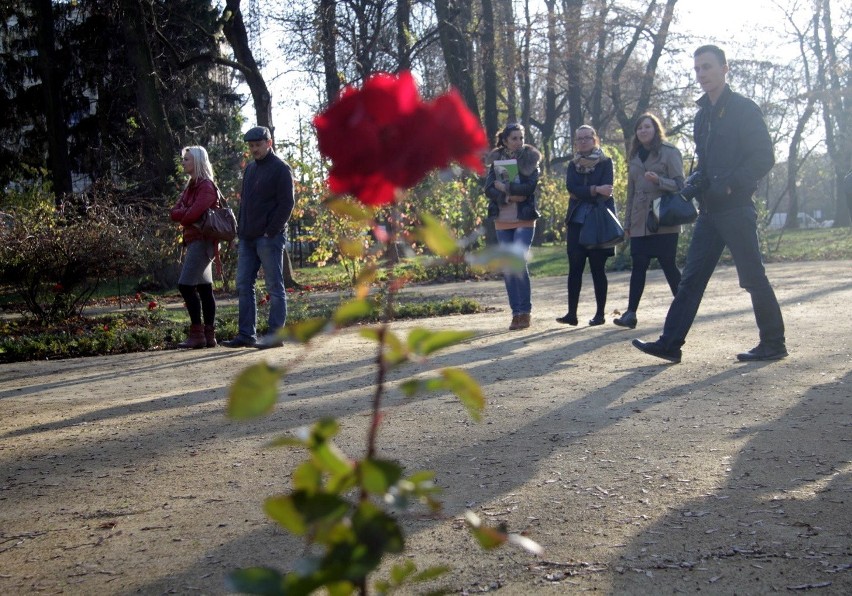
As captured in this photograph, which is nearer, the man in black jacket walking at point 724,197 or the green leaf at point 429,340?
the green leaf at point 429,340

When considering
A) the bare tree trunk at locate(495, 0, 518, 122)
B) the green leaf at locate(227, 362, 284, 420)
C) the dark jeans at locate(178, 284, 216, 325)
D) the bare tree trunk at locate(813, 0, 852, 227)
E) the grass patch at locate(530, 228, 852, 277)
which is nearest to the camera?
the green leaf at locate(227, 362, 284, 420)

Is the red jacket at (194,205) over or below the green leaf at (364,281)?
over

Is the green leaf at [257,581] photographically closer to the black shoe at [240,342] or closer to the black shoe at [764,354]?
the black shoe at [764,354]

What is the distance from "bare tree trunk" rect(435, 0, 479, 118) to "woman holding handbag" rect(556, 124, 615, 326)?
1422cm

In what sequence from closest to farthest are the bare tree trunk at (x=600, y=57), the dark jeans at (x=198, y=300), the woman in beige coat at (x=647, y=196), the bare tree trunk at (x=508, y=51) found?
1. the woman in beige coat at (x=647, y=196)
2. the dark jeans at (x=198, y=300)
3. the bare tree trunk at (x=508, y=51)
4. the bare tree trunk at (x=600, y=57)

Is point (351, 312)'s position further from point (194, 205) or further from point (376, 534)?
point (194, 205)

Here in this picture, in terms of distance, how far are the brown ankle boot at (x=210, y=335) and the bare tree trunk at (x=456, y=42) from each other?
596 inches

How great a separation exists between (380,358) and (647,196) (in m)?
7.91

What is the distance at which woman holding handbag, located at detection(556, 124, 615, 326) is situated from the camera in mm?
9422

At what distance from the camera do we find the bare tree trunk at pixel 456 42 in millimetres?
23625

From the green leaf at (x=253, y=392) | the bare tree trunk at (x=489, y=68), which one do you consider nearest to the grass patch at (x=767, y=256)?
the bare tree trunk at (x=489, y=68)

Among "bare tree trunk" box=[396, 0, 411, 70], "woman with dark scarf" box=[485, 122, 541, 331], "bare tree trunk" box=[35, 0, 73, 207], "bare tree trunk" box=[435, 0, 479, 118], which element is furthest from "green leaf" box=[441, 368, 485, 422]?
"bare tree trunk" box=[35, 0, 73, 207]

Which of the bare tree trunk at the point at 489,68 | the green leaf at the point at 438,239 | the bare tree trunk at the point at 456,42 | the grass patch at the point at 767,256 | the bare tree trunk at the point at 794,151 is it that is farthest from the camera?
the bare tree trunk at the point at 794,151

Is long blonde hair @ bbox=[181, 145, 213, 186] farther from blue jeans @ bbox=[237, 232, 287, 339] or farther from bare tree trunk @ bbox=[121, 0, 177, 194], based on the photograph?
bare tree trunk @ bbox=[121, 0, 177, 194]
